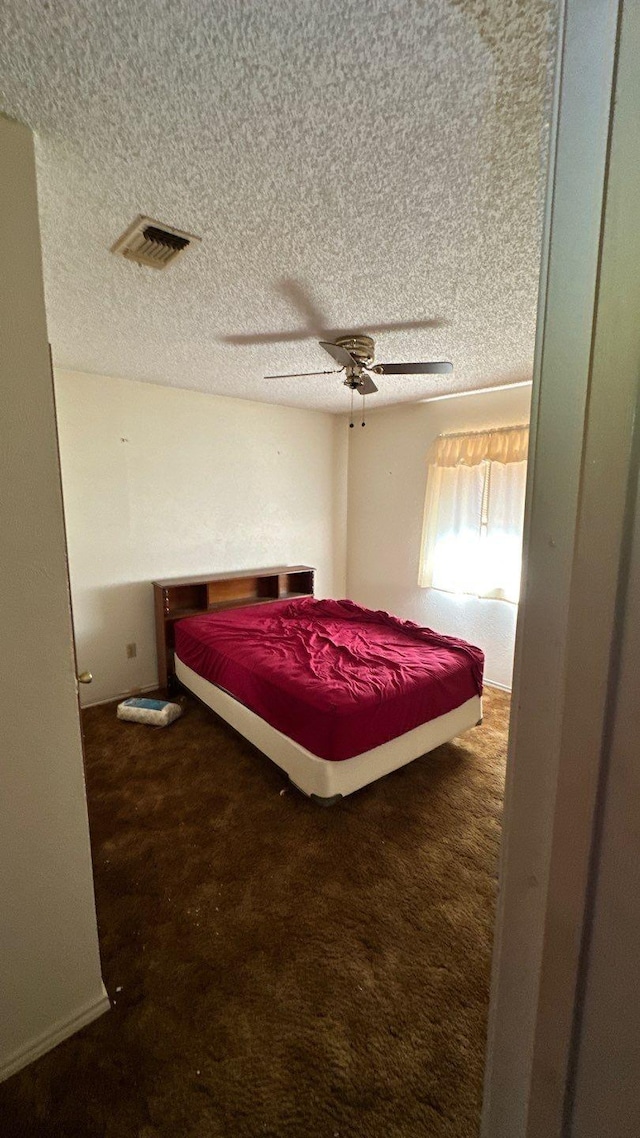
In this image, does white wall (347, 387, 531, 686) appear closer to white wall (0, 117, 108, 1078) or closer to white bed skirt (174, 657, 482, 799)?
white bed skirt (174, 657, 482, 799)

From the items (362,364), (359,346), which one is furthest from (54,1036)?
(359,346)

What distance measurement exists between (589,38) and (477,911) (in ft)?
7.31

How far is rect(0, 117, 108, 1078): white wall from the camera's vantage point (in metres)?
0.99

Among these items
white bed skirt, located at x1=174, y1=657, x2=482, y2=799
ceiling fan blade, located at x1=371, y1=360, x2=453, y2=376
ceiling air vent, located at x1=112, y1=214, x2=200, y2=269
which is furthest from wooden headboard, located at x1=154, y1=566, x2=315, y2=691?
ceiling air vent, located at x1=112, y1=214, x2=200, y2=269

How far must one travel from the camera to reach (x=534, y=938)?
0.48 metres

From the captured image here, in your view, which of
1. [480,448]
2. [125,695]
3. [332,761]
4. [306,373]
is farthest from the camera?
[480,448]

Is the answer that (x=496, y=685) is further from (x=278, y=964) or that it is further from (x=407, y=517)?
(x=278, y=964)

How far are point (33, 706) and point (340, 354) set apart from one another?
193 centimetres

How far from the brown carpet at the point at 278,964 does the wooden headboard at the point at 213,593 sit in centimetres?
115

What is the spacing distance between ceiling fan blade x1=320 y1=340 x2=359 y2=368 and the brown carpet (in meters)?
2.27

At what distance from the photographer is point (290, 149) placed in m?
1.06

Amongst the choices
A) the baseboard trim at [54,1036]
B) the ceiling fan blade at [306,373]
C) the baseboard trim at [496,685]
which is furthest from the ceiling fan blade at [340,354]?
the baseboard trim at [496,685]

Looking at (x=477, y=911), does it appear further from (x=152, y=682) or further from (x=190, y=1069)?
(x=152, y=682)

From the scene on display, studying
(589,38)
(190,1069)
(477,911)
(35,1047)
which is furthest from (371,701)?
(589,38)
